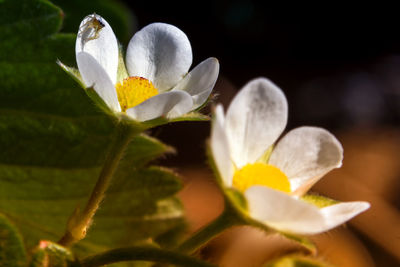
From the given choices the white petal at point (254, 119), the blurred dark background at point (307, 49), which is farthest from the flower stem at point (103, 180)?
the blurred dark background at point (307, 49)

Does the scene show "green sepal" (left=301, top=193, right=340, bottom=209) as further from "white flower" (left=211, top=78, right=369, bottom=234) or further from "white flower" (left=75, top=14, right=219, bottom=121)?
"white flower" (left=75, top=14, right=219, bottom=121)

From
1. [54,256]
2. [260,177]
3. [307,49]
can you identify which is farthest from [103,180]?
[307,49]

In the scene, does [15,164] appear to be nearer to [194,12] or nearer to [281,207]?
[281,207]

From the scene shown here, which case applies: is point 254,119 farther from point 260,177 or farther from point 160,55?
point 160,55

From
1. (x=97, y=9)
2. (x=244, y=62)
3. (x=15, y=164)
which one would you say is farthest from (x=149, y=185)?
(x=244, y=62)

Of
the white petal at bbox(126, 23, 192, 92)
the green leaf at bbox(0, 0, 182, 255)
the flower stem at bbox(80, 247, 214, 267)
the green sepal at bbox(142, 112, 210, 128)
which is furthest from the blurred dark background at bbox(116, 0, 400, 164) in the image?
the flower stem at bbox(80, 247, 214, 267)

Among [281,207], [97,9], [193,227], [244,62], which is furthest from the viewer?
[244,62]
